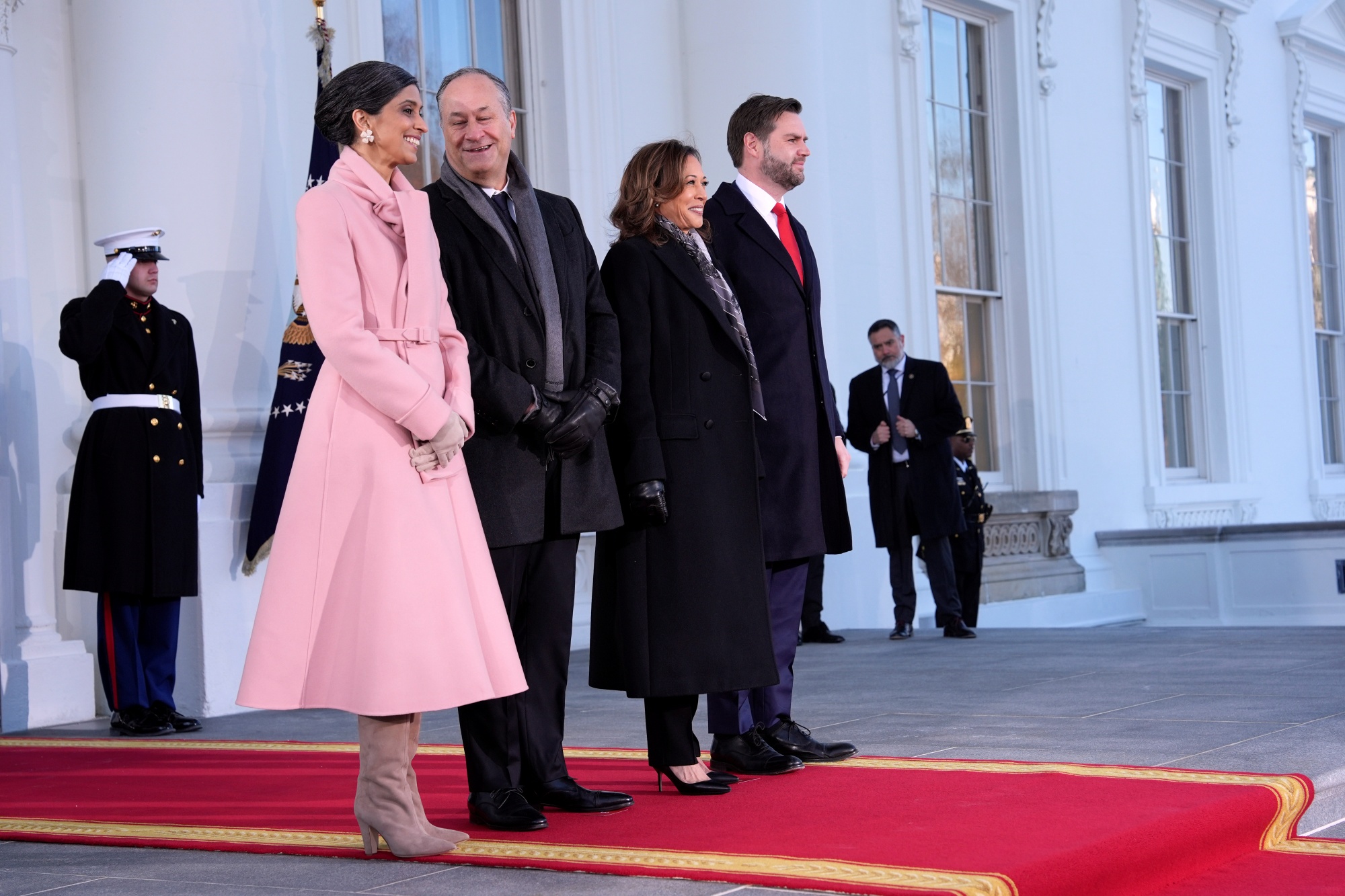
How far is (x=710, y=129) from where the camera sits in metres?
8.60

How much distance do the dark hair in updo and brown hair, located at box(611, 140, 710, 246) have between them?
2.55ft

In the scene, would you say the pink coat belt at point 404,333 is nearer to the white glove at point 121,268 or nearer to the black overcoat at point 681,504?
the black overcoat at point 681,504

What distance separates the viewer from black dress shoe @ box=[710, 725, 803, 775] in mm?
3566

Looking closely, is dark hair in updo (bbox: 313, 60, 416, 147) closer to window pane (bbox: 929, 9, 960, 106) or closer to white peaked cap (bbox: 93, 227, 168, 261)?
white peaked cap (bbox: 93, 227, 168, 261)

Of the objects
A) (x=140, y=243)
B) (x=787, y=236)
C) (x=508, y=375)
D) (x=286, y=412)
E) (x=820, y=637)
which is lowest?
(x=820, y=637)

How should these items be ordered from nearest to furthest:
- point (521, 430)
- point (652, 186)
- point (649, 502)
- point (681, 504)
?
point (521, 430), point (649, 502), point (681, 504), point (652, 186)

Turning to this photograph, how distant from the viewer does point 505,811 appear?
9.63 ft

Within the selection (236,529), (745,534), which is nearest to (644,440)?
(745,534)

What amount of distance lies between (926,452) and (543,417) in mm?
4750

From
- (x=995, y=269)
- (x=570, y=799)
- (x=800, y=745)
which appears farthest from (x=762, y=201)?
(x=995, y=269)

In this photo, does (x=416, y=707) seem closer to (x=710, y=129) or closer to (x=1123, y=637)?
(x=1123, y=637)

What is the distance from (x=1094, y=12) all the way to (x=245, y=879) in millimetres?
10460

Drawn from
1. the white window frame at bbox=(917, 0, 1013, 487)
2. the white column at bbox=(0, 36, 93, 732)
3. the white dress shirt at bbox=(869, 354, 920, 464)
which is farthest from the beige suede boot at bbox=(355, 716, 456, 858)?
the white window frame at bbox=(917, 0, 1013, 487)

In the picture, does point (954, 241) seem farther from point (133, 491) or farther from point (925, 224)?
point (133, 491)
